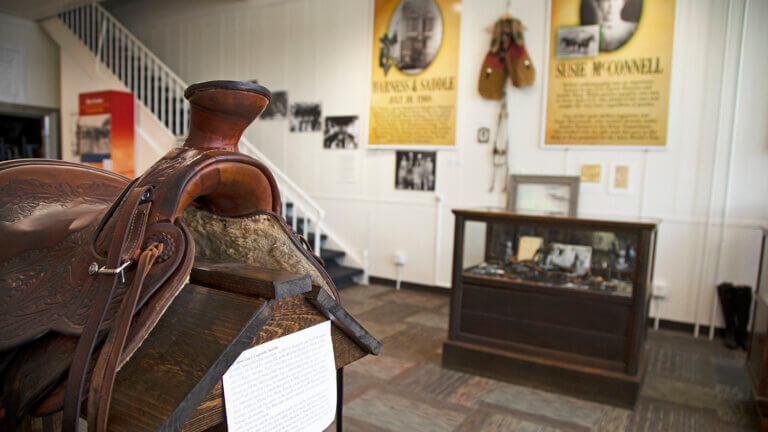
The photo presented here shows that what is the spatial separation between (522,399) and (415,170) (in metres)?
3.36

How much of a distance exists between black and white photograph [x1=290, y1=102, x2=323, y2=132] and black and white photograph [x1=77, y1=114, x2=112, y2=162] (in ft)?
8.61

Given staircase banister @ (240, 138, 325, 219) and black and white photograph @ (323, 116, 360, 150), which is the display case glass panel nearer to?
staircase banister @ (240, 138, 325, 219)

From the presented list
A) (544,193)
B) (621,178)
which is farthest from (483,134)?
(621,178)

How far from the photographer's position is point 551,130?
4.96 meters

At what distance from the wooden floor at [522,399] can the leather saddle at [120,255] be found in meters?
2.05

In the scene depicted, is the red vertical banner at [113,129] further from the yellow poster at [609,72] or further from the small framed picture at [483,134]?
the yellow poster at [609,72]

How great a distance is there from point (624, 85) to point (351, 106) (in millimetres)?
3263

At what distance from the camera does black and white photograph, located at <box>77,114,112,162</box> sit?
Answer: 681 centimetres

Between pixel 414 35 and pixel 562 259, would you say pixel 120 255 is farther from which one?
pixel 414 35

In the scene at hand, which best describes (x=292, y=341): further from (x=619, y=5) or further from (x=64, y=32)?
(x=64, y=32)

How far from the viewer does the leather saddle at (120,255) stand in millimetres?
→ 614

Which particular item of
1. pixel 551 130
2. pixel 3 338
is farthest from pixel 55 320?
pixel 551 130

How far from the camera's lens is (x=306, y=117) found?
6.59 metres

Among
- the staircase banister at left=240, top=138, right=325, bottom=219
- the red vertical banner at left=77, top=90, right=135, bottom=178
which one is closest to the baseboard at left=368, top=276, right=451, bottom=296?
the staircase banister at left=240, top=138, right=325, bottom=219
